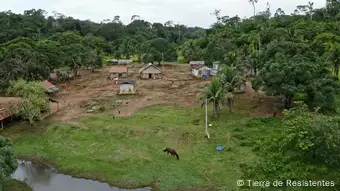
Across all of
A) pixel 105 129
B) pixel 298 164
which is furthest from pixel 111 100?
pixel 298 164

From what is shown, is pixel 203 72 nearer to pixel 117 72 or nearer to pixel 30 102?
pixel 117 72

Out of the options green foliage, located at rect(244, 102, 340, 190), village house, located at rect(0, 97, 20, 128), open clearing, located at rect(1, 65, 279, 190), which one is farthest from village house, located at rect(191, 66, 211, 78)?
green foliage, located at rect(244, 102, 340, 190)

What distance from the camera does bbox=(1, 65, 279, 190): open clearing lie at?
23438mm

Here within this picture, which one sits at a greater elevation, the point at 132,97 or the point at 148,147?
the point at 132,97

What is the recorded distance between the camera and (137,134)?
101ft

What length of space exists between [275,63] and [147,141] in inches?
587

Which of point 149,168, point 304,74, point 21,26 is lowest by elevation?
point 149,168

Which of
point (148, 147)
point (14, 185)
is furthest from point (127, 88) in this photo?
point (14, 185)

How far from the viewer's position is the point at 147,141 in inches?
1154

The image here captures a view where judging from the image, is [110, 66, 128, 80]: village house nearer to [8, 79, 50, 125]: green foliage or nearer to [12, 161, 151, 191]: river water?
[8, 79, 50, 125]: green foliage

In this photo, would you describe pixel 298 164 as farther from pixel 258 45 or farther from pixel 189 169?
pixel 258 45

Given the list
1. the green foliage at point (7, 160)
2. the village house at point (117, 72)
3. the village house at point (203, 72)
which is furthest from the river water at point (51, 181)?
the village house at point (203, 72)

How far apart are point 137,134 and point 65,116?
10133 millimetres

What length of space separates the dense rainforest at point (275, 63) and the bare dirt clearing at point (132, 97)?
294 cm
